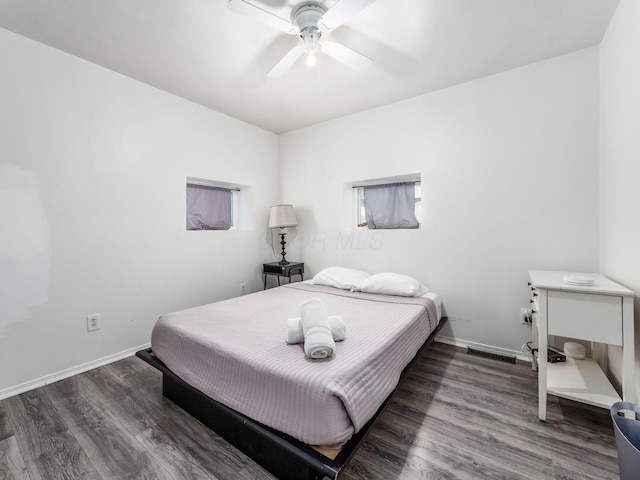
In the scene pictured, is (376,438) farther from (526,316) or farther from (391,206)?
(391,206)

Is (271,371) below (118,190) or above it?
below

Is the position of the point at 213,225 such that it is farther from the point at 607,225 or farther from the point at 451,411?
the point at 607,225

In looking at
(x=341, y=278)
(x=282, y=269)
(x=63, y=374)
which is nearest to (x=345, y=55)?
(x=341, y=278)

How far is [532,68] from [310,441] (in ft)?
9.77

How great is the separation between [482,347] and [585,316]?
3.86 feet

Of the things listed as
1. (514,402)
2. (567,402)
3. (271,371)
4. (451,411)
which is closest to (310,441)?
(271,371)

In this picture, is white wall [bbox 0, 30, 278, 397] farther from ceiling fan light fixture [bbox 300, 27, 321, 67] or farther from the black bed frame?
ceiling fan light fixture [bbox 300, 27, 321, 67]

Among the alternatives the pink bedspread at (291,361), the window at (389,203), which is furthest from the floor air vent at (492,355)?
the window at (389,203)

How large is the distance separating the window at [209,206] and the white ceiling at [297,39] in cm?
97

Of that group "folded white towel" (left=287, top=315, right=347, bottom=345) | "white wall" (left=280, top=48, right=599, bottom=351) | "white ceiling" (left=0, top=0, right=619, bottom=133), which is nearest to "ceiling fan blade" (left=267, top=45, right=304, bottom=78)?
"white ceiling" (left=0, top=0, right=619, bottom=133)

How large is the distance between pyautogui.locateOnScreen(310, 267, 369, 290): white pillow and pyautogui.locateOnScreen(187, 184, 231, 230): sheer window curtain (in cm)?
138

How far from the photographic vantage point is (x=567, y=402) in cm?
170

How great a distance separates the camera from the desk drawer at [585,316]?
4.43ft

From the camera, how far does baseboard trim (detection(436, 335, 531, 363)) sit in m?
2.27
